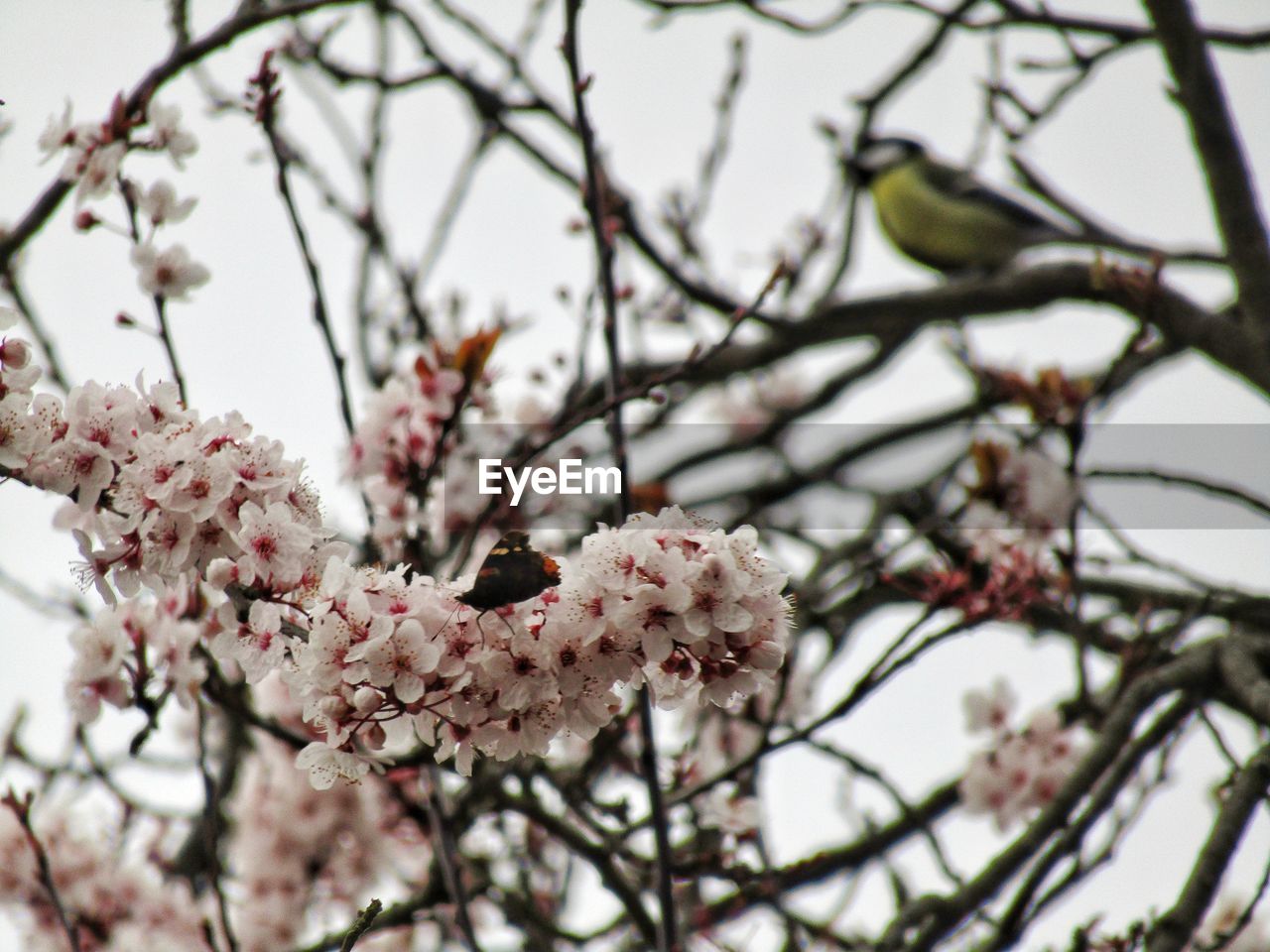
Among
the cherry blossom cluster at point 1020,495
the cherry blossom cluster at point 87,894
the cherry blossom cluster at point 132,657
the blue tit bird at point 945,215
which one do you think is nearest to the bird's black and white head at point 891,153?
the blue tit bird at point 945,215

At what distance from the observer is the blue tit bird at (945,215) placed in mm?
6660

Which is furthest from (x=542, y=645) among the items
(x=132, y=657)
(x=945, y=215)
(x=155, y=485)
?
(x=945, y=215)

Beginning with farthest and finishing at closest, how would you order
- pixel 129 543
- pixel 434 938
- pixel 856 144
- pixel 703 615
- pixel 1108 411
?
pixel 856 144
pixel 434 938
pixel 1108 411
pixel 129 543
pixel 703 615

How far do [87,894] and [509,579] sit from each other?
2772mm

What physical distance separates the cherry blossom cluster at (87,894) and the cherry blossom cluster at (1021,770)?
222cm

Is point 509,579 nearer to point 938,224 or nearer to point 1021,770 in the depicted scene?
point 1021,770

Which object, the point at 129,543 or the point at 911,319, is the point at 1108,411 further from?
the point at 129,543

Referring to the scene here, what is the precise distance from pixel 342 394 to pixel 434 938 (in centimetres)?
228

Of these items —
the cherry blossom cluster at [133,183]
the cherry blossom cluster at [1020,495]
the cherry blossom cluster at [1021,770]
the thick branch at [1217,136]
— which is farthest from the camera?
the cherry blossom cluster at [1021,770]

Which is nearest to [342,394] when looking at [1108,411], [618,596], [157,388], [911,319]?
[157,388]

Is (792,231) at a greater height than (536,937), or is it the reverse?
(792,231)

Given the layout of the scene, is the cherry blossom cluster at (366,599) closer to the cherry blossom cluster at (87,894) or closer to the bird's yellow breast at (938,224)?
the cherry blossom cluster at (87,894)

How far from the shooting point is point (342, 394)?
231 cm

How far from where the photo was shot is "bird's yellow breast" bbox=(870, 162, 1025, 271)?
265 inches
